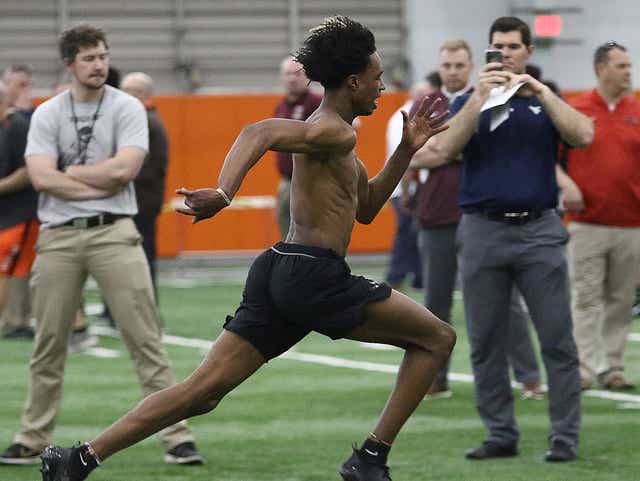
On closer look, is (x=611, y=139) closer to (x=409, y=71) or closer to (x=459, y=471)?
(x=459, y=471)

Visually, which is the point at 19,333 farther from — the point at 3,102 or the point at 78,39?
the point at 78,39

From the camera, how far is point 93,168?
26.5 ft

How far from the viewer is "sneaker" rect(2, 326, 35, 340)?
14117mm

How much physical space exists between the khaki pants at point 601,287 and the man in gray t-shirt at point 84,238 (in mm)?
3792

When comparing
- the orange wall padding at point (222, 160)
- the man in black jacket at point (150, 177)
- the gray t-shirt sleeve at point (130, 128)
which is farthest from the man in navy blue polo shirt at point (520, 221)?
the orange wall padding at point (222, 160)

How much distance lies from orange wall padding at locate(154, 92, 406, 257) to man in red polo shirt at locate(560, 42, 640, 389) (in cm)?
1058

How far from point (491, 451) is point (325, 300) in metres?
2.23

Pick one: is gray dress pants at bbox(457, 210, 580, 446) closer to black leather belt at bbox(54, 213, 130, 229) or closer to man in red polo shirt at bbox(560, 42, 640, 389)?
black leather belt at bbox(54, 213, 130, 229)

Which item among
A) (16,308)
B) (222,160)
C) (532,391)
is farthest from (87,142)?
(222,160)

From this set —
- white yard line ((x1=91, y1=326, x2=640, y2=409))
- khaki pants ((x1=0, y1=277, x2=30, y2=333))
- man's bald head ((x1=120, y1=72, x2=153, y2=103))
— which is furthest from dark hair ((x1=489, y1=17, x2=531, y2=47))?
khaki pants ((x1=0, y1=277, x2=30, y2=333))

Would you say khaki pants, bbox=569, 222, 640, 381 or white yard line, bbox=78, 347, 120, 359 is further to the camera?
white yard line, bbox=78, 347, 120, 359

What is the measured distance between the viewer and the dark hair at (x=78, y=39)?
8.24 m

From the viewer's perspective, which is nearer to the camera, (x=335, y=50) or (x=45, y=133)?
(x=335, y=50)

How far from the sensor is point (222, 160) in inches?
850
